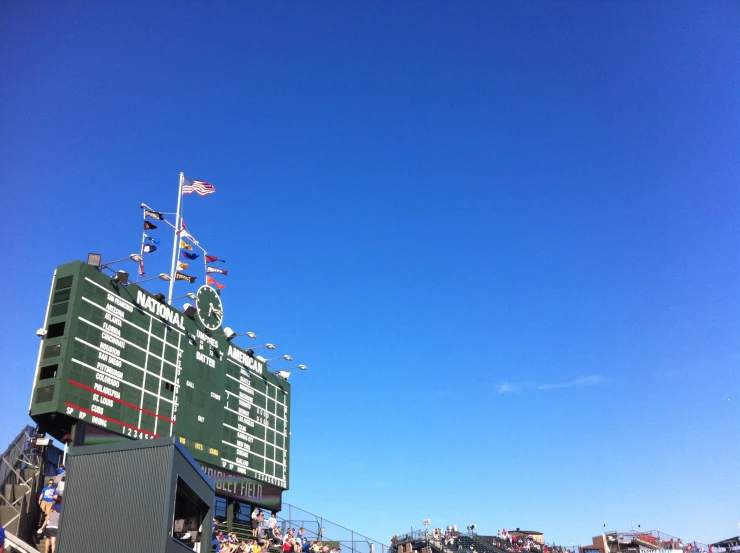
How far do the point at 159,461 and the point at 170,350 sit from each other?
8.68m

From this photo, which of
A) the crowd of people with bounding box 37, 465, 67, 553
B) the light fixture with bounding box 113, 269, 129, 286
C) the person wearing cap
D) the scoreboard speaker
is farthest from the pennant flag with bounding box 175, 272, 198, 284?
the scoreboard speaker

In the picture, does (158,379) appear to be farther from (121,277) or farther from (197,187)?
(197,187)

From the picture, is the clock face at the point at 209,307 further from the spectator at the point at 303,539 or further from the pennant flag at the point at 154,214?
the spectator at the point at 303,539

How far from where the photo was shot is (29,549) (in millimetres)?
14328

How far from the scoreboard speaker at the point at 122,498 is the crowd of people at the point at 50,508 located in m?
2.66

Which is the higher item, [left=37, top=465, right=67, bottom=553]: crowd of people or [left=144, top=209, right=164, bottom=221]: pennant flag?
[left=144, top=209, right=164, bottom=221]: pennant flag

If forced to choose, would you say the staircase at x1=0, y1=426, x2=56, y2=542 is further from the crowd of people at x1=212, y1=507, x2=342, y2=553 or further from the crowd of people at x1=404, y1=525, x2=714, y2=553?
the crowd of people at x1=404, y1=525, x2=714, y2=553

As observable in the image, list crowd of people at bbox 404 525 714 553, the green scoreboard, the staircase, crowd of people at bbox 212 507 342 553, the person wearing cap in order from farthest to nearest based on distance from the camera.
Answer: crowd of people at bbox 404 525 714 553 → crowd of people at bbox 212 507 342 553 → the green scoreboard → the person wearing cap → the staircase

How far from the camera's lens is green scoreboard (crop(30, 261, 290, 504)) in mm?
17219

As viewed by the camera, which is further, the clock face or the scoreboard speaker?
the clock face

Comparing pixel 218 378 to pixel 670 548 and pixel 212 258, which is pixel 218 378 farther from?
pixel 670 548

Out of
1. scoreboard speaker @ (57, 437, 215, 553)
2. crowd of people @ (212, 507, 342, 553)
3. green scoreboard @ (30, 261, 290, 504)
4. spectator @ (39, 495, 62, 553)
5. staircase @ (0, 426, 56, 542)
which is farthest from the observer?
crowd of people @ (212, 507, 342, 553)

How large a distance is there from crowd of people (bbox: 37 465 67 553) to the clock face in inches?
283

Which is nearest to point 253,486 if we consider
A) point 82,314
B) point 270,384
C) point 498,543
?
point 270,384
